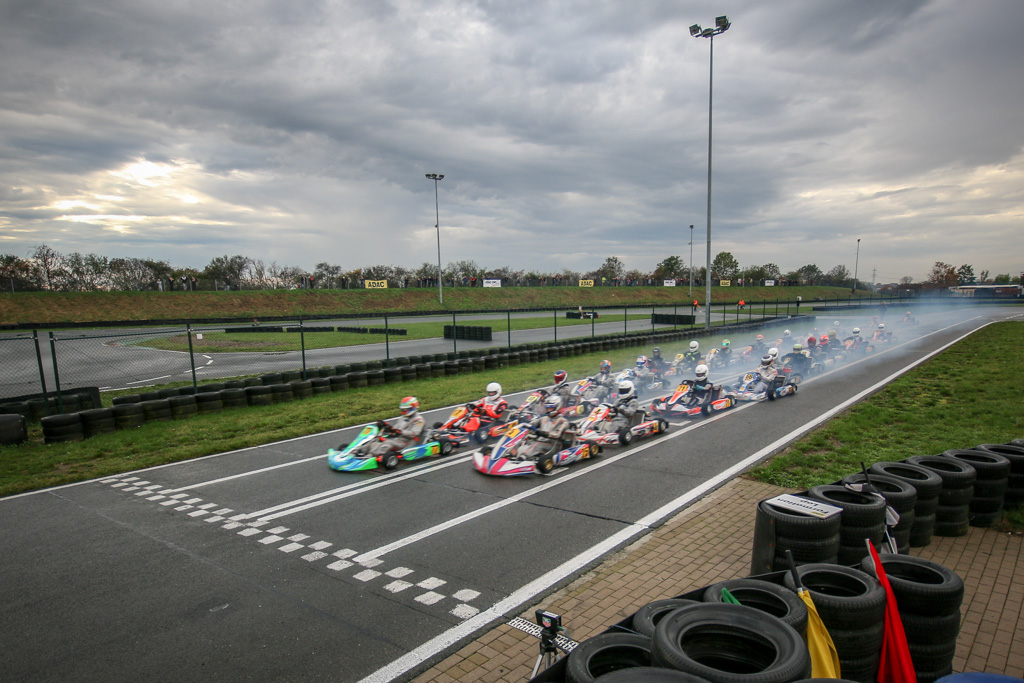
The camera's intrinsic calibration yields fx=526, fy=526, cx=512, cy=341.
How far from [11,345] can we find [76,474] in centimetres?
2988

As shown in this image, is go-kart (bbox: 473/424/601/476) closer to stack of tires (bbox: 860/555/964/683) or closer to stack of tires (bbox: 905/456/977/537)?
stack of tires (bbox: 905/456/977/537)

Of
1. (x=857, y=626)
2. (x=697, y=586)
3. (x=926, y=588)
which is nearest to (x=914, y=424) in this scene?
(x=697, y=586)

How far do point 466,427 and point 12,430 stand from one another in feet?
29.8

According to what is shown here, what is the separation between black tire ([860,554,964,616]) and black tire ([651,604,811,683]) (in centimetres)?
143

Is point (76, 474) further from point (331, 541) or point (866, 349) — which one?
point (866, 349)

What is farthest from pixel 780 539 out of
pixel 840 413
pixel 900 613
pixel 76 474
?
pixel 76 474

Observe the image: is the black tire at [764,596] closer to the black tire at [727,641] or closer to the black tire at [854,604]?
the black tire at [854,604]

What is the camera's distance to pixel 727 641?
9.74 feet

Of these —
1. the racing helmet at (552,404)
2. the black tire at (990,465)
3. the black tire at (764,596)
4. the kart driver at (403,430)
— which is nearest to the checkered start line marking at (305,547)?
the black tire at (764,596)

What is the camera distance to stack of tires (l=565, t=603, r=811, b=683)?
8.80ft

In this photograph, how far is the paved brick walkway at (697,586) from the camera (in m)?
3.96

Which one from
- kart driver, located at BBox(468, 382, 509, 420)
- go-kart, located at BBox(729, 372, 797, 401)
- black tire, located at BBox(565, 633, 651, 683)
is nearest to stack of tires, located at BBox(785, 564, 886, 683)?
black tire, located at BBox(565, 633, 651, 683)

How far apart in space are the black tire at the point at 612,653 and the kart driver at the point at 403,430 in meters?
6.65

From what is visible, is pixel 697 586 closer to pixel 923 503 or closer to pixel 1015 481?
pixel 923 503
